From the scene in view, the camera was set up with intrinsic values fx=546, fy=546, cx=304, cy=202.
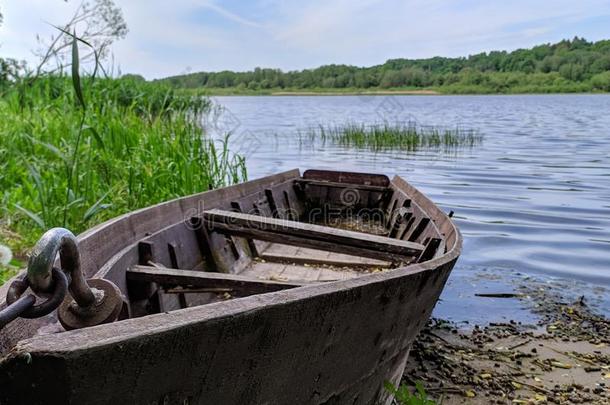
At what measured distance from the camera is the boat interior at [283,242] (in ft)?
9.27

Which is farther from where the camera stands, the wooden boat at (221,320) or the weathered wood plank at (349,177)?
the weathered wood plank at (349,177)

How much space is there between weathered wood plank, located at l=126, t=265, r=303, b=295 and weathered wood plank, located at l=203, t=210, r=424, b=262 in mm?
887

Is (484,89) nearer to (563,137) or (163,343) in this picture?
(563,137)

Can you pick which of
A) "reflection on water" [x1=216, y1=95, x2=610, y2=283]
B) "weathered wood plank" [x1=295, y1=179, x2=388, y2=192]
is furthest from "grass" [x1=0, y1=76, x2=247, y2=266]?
"reflection on water" [x1=216, y1=95, x2=610, y2=283]

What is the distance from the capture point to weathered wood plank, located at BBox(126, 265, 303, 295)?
2453 millimetres

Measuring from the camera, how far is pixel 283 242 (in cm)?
351

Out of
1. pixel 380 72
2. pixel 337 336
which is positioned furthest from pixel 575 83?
pixel 337 336

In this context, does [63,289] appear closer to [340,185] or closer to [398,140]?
[340,185]

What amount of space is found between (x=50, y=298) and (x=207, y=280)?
1224mm

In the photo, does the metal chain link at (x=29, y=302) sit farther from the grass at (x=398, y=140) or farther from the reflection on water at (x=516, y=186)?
the grass at (x=398, y=140)

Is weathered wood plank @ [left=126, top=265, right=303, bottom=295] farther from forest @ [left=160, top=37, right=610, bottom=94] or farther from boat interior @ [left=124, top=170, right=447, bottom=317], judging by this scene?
forest @ [left=160, top=37, right=610, bottom=94]

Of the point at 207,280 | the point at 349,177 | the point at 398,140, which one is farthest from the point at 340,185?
the point at 398,140

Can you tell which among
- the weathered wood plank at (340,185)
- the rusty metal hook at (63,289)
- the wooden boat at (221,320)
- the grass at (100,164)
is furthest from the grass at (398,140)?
the rusty metal hook at (63,289)

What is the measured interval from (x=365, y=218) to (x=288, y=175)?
108 centimetres
